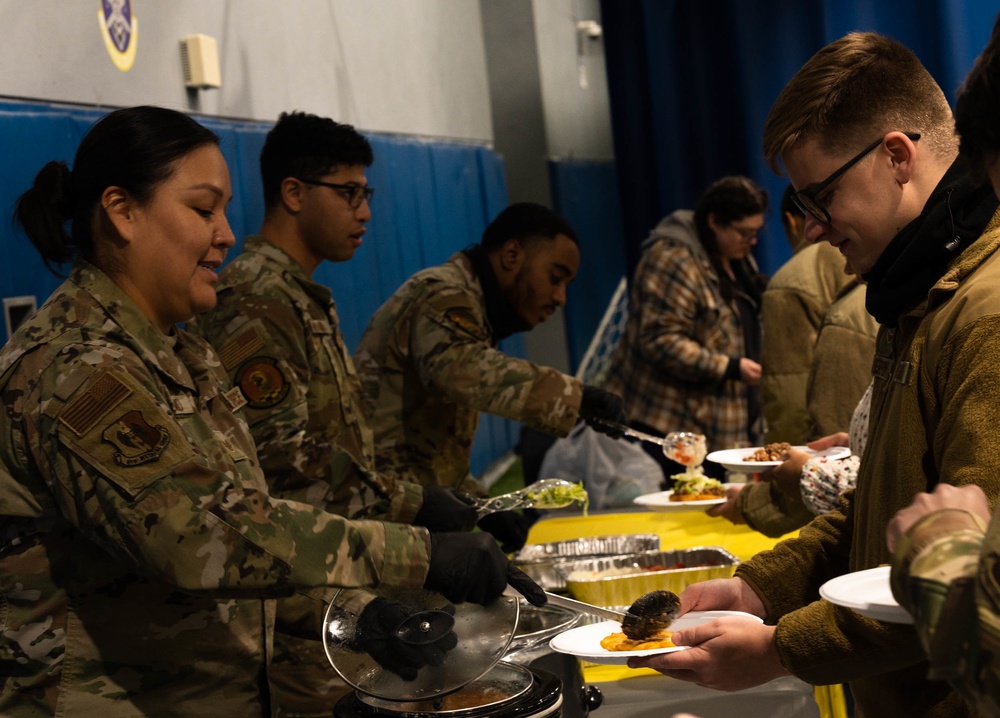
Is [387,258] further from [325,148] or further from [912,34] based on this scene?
[912,34]

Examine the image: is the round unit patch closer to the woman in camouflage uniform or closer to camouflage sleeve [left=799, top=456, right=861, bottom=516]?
the woman in camouflage uniform

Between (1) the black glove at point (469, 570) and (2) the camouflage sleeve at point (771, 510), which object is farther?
(2) the camouflage sleeve at point (771, 510)

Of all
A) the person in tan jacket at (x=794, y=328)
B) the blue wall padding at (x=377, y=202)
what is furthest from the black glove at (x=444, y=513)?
the person in tan jacket at (x=794, y=328)

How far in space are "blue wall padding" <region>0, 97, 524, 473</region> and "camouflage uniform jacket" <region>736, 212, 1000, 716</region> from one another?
73.2 inches

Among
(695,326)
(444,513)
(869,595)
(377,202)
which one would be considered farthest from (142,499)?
(377,202)

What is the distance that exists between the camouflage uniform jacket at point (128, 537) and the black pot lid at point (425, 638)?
4 centimetres

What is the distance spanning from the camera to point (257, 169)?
12.0ft

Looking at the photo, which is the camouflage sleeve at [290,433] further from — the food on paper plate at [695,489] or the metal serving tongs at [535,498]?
the food on paper plate at [695,489]

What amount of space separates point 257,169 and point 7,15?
1.14 meters

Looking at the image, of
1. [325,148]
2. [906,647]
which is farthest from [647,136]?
[906,647]

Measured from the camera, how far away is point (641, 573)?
2189 mm

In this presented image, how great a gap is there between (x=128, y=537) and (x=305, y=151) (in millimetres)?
1548

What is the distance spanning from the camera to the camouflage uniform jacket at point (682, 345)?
176 inches

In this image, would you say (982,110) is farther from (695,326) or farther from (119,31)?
(695,326)
